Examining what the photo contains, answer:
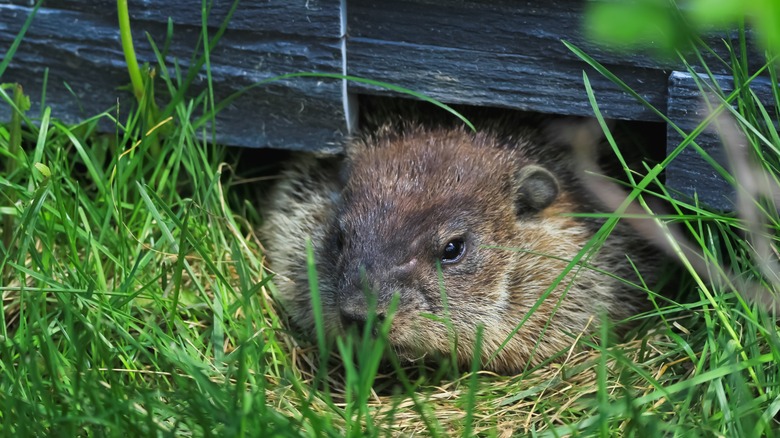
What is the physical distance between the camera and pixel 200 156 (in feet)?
14.8

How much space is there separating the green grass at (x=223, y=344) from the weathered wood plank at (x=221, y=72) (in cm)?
12

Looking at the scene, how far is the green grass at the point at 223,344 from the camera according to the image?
2.85m

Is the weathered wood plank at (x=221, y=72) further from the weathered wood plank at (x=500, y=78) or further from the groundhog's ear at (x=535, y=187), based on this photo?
the groundhog's ear at (x=535, y=187)

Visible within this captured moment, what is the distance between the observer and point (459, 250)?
3.98m

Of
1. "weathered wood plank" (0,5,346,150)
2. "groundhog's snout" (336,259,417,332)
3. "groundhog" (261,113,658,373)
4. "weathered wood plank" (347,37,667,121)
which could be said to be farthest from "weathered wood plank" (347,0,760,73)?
"groundhog's snout" (336,259,417,332)

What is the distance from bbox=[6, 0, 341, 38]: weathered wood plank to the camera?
416 centimetres

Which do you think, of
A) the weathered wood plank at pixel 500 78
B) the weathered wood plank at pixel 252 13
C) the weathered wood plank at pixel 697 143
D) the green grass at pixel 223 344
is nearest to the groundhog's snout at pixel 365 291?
the green grass at pixel 223 344

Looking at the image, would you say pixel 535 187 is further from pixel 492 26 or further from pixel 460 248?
pixel 492 26

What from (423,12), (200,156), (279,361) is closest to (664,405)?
(279,361)

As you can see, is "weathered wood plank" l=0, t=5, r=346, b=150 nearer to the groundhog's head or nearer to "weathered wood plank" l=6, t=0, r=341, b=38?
"weathered wood plank" l=6, t=0, r=341, b=38

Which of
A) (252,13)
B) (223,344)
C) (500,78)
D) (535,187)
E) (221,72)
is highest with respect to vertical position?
(252,13)

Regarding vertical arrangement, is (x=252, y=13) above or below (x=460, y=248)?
above

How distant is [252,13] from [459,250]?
5.06ft

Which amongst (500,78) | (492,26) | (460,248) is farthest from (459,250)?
(492,26)
